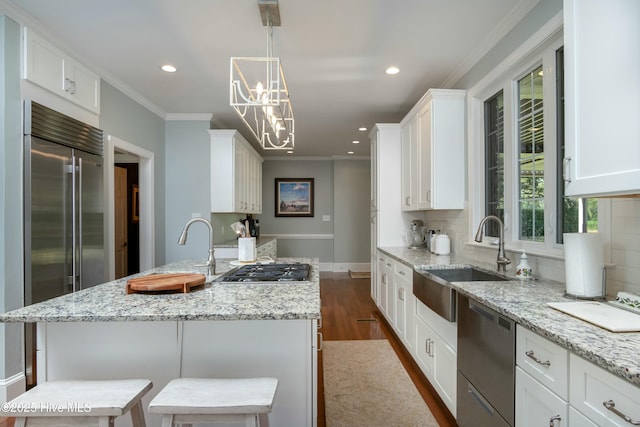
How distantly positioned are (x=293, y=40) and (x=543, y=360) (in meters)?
2.49

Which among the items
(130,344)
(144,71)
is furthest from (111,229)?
(130,344)

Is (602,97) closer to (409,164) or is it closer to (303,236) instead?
(409,164)

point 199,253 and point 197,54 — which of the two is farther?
point 199,253

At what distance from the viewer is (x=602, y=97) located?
3.90ft

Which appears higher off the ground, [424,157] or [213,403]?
[424,157]

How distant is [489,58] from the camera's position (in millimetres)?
2650

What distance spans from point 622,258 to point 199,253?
165 inches

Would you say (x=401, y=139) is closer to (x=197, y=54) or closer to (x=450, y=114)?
(x=450, y=114)

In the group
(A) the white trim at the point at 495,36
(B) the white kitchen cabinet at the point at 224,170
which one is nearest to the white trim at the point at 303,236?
(B) the white kitchen cabinet at the point at 224,170

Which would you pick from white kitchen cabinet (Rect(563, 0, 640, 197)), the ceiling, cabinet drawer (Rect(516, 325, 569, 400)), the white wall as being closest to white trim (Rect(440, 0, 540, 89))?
the ceiling

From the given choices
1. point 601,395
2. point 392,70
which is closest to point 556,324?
point 601,395

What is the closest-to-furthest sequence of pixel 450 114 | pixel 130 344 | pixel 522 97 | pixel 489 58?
pixel 130 344 < pixel 522 97 < pixel 489 58 < pixel 450 114

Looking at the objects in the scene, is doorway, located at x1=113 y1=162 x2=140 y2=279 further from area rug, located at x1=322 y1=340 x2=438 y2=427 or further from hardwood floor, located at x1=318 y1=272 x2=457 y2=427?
area rug, located at x1=322 y1=340 x2=438 y2=427

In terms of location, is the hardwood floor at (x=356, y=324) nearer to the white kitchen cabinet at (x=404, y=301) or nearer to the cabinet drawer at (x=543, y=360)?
the white kitchen cabinet at (x=404, y=301)
